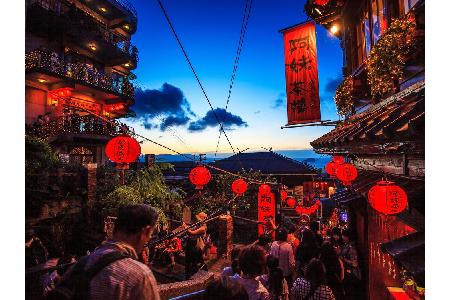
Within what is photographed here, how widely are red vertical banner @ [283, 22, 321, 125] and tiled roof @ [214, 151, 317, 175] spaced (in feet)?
46.0

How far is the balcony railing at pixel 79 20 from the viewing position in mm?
19966

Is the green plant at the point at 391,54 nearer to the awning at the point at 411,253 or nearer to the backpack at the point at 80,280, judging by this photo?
the awning at the point at 411,253

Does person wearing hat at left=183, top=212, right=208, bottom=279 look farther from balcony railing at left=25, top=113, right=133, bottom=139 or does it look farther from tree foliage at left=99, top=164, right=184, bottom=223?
balcony railing at left=25, top=113, right=133, bottom=139

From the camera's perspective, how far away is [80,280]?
2586 millimetres

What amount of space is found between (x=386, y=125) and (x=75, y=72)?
22512 mm

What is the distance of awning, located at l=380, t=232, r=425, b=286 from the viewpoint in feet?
10.6

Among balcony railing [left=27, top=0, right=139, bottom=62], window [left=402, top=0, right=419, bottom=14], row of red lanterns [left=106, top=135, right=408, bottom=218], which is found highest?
balcony railing [left=27, top=0, right=139, bottom=62]

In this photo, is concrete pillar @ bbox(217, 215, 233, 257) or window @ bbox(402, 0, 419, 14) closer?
window @ bbox(402, 0, 419, 14)

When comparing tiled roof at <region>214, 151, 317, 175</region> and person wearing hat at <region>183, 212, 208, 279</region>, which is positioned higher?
tiled roof at <region>214, 151, 317, 175</region>

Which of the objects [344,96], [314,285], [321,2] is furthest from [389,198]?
[321,2]

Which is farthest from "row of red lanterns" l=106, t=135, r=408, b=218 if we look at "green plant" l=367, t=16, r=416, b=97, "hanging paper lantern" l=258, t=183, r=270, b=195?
"hanging paper lantern" l=258, t=183, r=270, b=195

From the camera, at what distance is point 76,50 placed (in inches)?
917

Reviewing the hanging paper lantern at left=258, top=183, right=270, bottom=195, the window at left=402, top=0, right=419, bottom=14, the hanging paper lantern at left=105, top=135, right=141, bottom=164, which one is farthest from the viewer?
the hanging paper lantern at left=258, top=183, right=270, bottom=195
